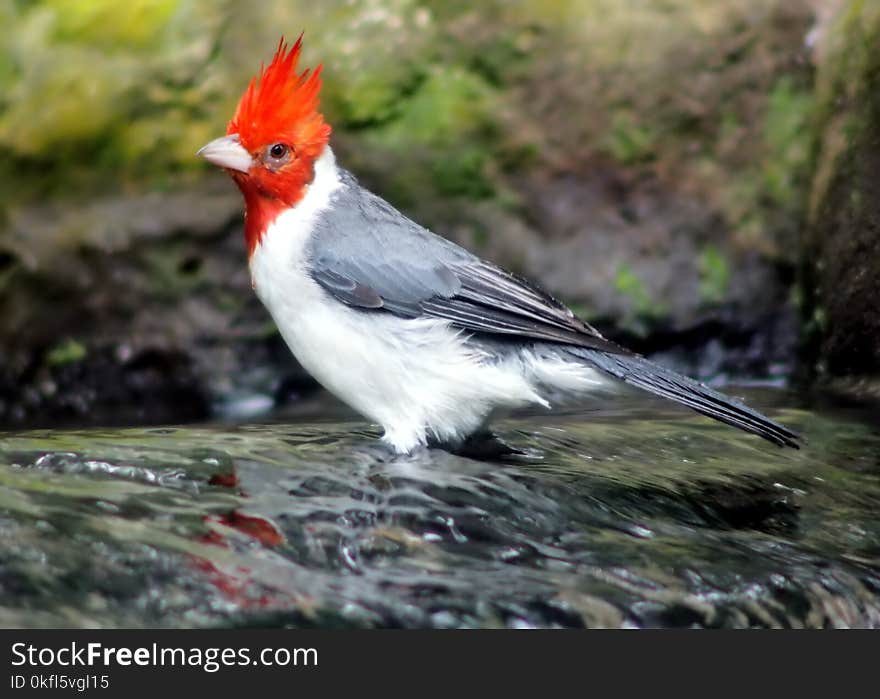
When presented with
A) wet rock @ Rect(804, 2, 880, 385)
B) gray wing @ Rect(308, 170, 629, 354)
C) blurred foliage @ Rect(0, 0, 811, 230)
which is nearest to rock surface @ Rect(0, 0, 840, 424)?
blurred foliage @ Rect(0, 0, 811, 230)

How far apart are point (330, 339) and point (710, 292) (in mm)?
3373

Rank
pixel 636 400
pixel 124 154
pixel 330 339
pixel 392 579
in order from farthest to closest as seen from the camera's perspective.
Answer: pixel 124 154 → pixel 636 400 → pixel 330 339 → pixel 392 579

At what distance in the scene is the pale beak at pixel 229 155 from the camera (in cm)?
463

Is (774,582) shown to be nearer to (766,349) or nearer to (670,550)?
(670,550)

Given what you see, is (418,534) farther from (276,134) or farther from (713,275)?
(713,275)

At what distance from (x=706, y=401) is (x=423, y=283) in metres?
1.15

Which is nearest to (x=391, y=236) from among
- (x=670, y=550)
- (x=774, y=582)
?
(x=670, y=550)

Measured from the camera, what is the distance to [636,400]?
21.3 ft

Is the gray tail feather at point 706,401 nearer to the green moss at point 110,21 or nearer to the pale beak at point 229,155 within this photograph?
the pale beak at point 229,155

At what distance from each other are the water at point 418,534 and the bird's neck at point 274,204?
794mm

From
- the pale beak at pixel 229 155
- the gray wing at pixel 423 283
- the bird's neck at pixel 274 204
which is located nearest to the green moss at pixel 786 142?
the gray wing at pixel 423 283

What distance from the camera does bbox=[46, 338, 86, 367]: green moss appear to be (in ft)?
22.7

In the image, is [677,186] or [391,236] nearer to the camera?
[391,236]

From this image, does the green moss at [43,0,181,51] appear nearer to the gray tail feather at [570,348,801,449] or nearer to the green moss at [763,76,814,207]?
the green moss at [763,76,814,207]
